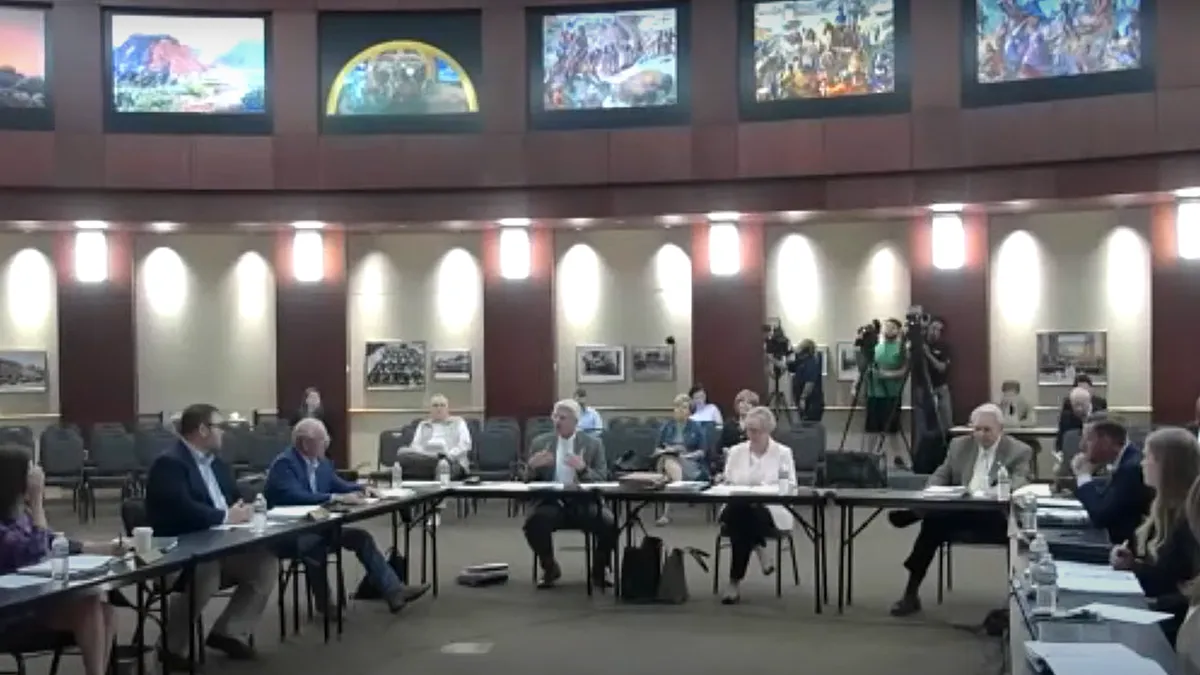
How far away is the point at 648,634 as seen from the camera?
7.92 m

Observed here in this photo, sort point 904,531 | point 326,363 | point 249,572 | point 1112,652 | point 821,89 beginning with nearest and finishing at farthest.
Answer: point 1112,652 → point 249,572 → point 904,531 → point 821,89 → point 326,363

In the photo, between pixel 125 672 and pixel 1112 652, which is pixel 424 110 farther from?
pixel 1112 652

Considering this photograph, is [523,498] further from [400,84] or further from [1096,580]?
[400,84]

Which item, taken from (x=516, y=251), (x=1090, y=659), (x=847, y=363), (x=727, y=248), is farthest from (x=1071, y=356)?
(x=1090, y=659)

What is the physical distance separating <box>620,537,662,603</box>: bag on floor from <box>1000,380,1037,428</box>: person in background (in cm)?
772

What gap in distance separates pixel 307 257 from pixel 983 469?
11120 mm

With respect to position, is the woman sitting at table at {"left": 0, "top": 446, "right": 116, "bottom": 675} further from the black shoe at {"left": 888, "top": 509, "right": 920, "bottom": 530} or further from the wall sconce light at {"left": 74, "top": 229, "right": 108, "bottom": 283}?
the wall sconce light at {"left": 74, "top": 229, "right": 108, "bottom": 283}

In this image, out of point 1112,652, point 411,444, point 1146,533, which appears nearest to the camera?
point 1112,652

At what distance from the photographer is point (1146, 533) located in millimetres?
5715

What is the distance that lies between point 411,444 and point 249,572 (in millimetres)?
6087

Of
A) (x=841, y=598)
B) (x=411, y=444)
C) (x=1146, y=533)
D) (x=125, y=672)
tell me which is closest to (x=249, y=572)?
(x=125, y=672)

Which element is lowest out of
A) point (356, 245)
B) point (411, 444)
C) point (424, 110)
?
point (411, 444)

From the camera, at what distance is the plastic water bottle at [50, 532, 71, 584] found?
5.27 metres

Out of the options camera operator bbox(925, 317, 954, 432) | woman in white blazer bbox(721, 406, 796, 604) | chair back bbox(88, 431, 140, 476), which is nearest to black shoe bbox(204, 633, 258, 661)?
woman in white blazer bbox(721, 406, 796, 604)
